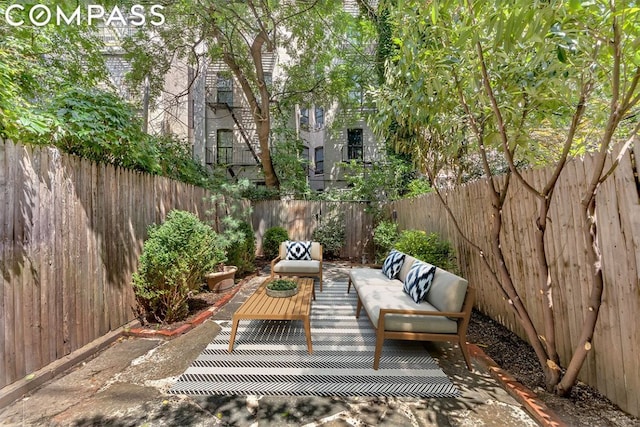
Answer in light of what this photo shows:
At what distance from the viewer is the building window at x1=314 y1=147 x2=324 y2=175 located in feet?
47.2

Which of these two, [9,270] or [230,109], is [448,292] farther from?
[230,109]

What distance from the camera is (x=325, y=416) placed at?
2.09 metres

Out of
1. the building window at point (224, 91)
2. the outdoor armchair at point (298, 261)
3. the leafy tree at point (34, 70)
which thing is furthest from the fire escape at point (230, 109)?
the outdoor armchair at point (298, 261)

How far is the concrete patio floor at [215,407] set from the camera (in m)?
2.03

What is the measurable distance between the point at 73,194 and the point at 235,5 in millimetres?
6828

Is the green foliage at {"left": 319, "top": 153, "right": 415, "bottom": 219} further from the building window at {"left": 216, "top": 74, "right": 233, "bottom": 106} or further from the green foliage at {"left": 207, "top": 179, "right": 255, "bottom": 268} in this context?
the building window at {"left": 216, "top": 74, "right": 233, "bottom": 106}

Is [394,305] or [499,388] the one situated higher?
[394,305]

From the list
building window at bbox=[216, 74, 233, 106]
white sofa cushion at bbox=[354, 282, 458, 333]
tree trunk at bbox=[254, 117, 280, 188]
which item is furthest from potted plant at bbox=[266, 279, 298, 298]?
building window at bbox=[216, 74, 233, 106]

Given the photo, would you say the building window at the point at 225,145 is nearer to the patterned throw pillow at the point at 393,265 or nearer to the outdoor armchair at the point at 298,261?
the outdoor armchair at the point at 298,261

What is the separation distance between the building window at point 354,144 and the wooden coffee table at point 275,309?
35.4ft

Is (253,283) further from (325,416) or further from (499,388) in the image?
(499,388)

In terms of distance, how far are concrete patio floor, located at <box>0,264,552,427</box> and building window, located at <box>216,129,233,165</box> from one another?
Result: 37.9ft

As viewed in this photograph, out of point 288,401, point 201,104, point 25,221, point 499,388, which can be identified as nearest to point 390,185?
point 499,388

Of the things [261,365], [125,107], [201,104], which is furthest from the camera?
[201,104]
